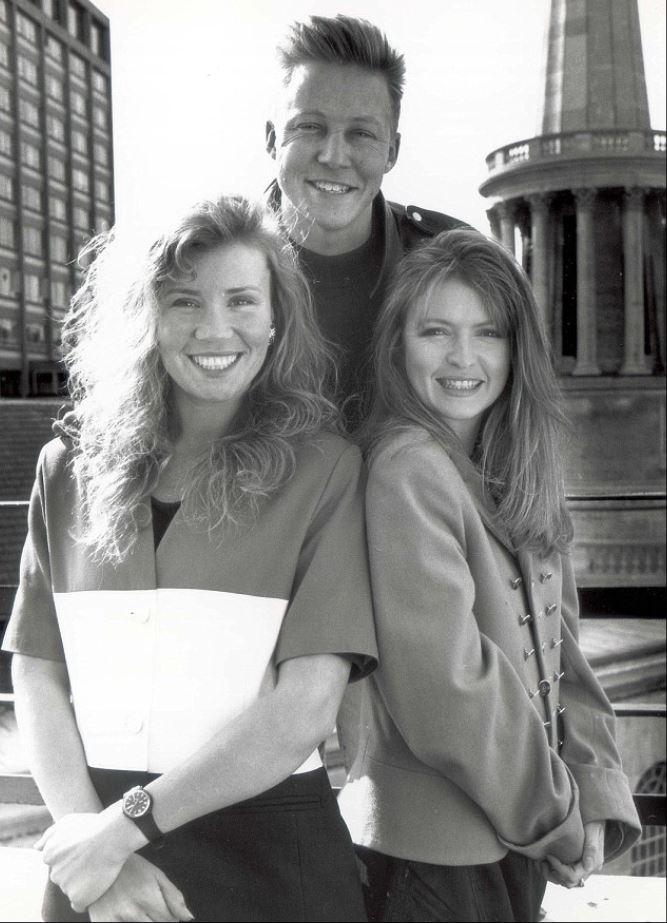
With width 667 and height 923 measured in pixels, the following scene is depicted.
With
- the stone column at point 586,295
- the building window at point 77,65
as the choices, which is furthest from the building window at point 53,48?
the stone column at point 586,295

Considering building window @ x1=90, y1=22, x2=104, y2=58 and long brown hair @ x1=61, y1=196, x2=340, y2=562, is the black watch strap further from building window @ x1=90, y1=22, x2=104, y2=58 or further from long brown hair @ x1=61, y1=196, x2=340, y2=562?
building window @ x1=90, y1=22, x2=104, y2=58

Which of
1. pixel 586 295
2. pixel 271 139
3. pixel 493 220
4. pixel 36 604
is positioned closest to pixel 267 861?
pixel 36 604

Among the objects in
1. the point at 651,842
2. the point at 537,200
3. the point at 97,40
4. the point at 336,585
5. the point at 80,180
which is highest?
the point at 537,200

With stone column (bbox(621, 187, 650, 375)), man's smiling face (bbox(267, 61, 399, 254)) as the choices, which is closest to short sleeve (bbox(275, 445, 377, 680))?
man's smiling face (bbox(267, 61, 399, 254))

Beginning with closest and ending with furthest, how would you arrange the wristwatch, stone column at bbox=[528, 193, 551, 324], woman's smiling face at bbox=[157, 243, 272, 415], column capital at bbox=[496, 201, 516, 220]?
the wristwatch, woman's smiling face at bbox=[157, 243, 272, 415], column capital at bbox=[496, 201, 516, 220], stone column at bbox=[528, 193, 551, 324]

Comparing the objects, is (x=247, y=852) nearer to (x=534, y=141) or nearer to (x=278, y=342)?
(x=278, y=342)

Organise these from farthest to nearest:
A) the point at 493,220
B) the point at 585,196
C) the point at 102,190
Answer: the point at 585,196
the point at 493,220
the point at 102,190

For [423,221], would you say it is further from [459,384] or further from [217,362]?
[217,362]

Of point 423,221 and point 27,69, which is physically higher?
point 27,69

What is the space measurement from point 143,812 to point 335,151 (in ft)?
2.97

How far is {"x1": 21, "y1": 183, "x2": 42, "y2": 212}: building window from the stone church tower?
908mm

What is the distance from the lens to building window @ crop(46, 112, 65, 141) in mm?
1799

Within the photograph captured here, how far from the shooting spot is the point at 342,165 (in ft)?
4.56

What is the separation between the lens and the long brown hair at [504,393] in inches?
45.2
